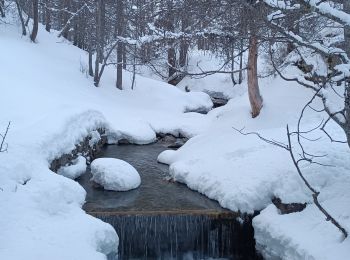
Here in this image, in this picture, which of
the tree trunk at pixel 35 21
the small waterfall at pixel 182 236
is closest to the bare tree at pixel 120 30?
the tree trunk at pixel 35 21

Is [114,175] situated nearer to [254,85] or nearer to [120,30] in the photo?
[254,85]

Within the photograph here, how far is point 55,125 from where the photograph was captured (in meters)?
10.4

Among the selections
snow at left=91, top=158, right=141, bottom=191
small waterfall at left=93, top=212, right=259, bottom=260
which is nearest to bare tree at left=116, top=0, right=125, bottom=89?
snow at left=91, top=158, right=141, bottom=191

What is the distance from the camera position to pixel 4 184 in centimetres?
654

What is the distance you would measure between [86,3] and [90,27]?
131 cm

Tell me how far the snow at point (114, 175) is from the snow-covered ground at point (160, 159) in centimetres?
Answer: 90

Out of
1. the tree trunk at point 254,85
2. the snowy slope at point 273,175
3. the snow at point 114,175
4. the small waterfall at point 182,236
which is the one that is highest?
the tree trunk at point 254,85

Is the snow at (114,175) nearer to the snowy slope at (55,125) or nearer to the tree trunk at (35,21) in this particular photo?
the snowy slope at (55,125)

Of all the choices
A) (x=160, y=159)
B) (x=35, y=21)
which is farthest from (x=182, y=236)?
(x=35, y=21)

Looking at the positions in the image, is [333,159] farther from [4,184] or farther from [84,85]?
[84,85]

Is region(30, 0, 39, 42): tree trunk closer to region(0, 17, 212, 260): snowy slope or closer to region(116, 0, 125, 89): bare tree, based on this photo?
region(0, 17, 212, 260): snowy slope

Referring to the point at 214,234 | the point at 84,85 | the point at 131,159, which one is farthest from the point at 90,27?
the point at 214,234

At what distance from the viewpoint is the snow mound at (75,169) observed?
998 centimetres

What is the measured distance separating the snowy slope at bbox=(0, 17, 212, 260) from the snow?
0.95 metres
